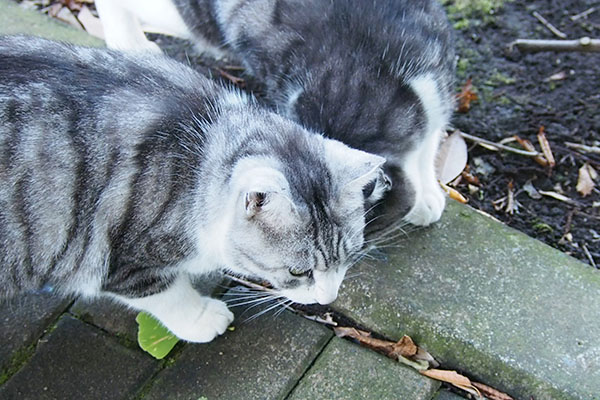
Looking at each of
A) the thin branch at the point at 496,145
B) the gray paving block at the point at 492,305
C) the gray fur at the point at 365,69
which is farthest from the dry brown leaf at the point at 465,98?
the gray paving block at the point at 492,305

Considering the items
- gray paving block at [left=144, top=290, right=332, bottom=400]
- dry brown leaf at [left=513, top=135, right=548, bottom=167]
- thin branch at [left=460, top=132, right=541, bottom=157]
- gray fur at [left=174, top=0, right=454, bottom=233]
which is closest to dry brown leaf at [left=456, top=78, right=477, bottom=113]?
thin branch at [left=460, top=132, right=541, bottom=157]

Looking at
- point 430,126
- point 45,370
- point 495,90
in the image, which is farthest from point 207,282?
point 495,90

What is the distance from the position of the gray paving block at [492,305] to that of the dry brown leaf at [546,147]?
16.8 inches

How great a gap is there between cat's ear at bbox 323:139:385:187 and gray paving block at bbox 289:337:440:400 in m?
0.58

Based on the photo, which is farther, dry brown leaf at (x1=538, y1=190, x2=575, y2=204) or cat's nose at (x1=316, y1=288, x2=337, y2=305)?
dry brown leaf at (x1=538, y1=190, x2=575, y2=204)

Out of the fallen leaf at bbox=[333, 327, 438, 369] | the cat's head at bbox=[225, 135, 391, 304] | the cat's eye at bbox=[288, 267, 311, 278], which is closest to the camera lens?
the cat's head at bbox=[225, 135, 391, 304]

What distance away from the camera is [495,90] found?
3002 mm

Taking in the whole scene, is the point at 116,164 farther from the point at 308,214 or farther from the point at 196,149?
the point at 308,214

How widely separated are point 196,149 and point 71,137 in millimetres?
327

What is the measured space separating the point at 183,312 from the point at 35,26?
1.72 m

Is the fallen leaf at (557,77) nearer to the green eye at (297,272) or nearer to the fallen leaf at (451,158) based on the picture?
the fallen leaf at (451,158)

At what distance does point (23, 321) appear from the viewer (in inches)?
89.4

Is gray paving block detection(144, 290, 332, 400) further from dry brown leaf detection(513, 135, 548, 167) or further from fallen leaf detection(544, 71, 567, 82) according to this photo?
fallen leaf detection(544, 71, 567, 82)

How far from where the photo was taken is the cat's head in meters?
1.80
